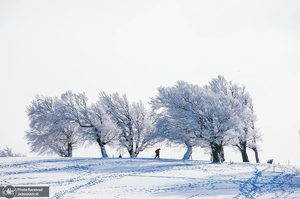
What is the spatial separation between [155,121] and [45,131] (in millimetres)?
19116

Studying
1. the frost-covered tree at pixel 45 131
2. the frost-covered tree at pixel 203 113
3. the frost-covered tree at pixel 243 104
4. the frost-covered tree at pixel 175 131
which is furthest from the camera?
the frost-covered tree at pixel 45 131

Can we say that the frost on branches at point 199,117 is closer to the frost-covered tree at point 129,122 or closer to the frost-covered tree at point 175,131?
the frost-covered tree at point 175,131

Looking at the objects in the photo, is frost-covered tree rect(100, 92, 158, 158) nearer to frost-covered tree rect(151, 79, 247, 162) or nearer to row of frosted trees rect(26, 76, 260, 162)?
row of frosted trees rect(26, 76, 260, 162)

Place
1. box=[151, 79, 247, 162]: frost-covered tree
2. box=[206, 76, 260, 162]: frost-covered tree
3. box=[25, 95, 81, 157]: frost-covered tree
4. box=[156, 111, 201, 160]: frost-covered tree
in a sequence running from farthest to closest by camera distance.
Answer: box=[25, 95, 81, 157]: frost-covered tree, box=[206, 76, 260, 162]: frost-covered tree, box=[156, 111, 201, 160]: frost-covered tree, box=[151, 79, 247, 162]: frost-covered tree

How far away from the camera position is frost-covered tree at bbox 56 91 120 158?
1529 inches

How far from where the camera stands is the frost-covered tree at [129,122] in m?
42.3

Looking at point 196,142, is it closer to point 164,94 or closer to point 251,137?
point 164,94

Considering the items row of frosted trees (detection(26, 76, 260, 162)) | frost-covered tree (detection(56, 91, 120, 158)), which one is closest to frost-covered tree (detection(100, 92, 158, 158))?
row of frosted trees (detection(26, 76, 260, 162))

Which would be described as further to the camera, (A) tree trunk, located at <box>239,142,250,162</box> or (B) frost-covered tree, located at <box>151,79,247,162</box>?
(A) tree trunk, located at <box>239,142,250,162</box>

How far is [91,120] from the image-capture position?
129 ft

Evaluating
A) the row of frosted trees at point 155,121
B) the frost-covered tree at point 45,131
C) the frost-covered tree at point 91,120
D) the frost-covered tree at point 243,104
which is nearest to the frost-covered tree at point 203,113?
the row of frosted trees at point 155,121

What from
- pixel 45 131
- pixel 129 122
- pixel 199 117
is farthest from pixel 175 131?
pixel 45 131

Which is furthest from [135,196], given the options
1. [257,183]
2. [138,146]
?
[138,146]

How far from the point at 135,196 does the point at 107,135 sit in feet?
86.2
